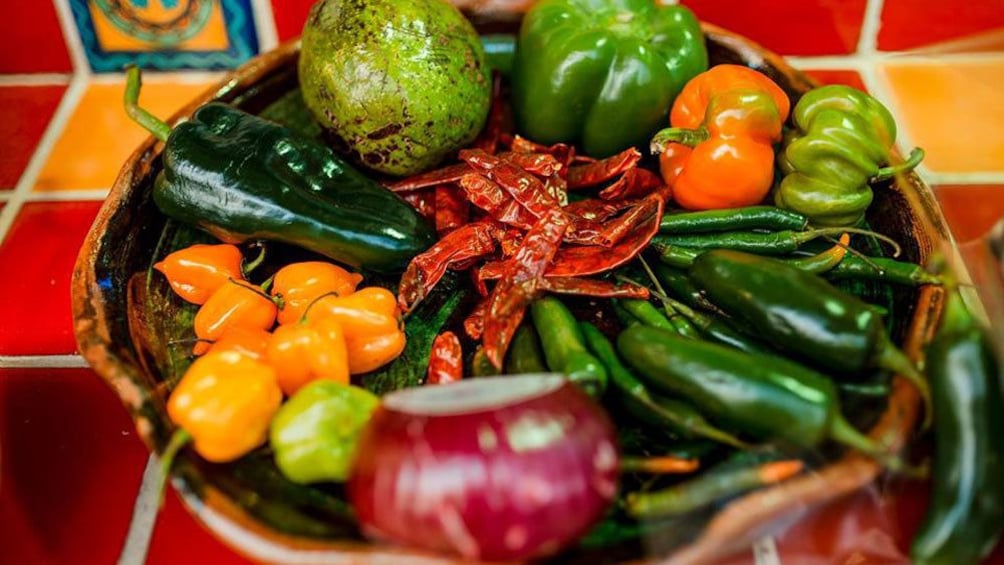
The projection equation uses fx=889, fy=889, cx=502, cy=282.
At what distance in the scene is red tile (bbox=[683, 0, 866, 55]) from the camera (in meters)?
1.83

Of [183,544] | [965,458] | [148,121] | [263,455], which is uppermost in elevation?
[148,121]

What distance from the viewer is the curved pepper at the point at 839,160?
1.29 m

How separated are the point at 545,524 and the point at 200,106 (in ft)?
3.10

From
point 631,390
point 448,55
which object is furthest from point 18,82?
point 631,390

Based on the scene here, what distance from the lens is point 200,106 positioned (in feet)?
4.78

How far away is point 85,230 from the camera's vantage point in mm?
1608

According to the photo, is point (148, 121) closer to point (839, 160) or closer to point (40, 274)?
point (40, 274)

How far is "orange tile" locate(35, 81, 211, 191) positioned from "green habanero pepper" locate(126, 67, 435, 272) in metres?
0.45

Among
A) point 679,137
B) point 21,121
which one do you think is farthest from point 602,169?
point 21,121

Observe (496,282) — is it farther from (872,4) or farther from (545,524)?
(872,4)

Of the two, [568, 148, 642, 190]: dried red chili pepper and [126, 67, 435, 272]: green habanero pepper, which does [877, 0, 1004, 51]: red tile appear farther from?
[126, 67, 435, 272]: green habanero pepper

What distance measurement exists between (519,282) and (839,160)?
50 centimetres

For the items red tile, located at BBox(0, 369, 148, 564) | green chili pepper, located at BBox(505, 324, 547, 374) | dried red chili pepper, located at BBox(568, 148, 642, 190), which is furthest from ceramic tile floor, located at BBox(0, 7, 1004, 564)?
dried red chili pepper, located at BBox(568, 148, 642, 190)

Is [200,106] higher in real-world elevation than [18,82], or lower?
higher
